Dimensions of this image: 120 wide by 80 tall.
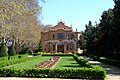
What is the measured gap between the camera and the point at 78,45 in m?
86.1

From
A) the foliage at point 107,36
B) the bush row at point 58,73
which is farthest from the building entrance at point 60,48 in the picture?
the bush row at point 58,73

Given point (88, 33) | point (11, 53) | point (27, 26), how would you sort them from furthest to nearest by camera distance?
point (88, 33) → point (27, 26) → point (11, 53)

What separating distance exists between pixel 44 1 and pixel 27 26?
37106 mm

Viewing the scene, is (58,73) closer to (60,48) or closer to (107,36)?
(107,36)

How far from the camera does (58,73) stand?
18625mm

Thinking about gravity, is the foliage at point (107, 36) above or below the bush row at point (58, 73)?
above

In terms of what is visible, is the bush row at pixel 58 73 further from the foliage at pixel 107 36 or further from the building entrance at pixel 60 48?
the building entrance at pixel 60 48

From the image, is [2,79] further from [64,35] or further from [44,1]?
[64,35]

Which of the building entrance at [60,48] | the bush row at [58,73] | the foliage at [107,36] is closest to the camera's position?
the bush row at [58,73]

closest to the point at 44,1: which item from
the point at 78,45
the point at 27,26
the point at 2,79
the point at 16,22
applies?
the point at 2,79

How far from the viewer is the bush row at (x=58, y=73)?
18219 millimetres

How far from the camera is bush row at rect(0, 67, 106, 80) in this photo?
18219mm

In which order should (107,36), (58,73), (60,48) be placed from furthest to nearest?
(60,48)
(107,36)
(58,73)

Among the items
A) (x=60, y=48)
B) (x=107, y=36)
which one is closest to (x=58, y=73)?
(x=107, y=36)
